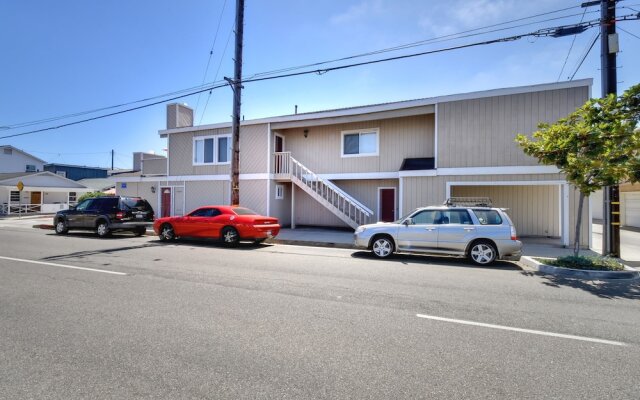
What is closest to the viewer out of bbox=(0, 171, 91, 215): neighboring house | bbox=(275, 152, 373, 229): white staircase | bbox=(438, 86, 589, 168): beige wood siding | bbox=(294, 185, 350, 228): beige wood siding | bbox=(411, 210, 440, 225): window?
bbox=(411, 210, 440, 225): window

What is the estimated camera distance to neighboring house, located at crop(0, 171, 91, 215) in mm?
31297

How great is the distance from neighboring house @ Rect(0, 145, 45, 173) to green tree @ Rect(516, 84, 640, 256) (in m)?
52.4

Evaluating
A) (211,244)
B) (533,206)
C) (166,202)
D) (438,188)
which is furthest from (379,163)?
(166,202)

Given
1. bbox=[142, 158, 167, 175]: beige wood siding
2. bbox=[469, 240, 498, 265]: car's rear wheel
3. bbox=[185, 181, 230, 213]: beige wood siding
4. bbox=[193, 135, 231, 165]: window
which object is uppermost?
bbox=[193, 135, 231, 165]: window

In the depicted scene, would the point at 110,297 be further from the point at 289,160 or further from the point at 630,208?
the point at 630,208

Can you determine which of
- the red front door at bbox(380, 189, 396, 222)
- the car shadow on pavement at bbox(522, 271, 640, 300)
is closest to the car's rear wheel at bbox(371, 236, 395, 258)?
the car shadow on pavement at bbox(522, 271, 640, 300)

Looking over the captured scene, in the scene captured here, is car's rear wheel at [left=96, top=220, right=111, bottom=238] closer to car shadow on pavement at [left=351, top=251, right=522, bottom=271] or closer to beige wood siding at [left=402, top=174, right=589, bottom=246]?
car shadow on pavement at [left=351, top=251, right=522, bottom=271]

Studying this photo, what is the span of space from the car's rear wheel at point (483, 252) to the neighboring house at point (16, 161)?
50.8 meters

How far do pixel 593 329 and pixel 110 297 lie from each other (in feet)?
22.6

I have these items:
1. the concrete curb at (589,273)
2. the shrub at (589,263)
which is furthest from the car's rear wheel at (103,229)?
the shrub at (589,263)

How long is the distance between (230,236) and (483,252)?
789cm

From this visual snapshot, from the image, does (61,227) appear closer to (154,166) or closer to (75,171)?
(154,166)

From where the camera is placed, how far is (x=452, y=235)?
9414 mm

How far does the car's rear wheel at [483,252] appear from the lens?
913cm
